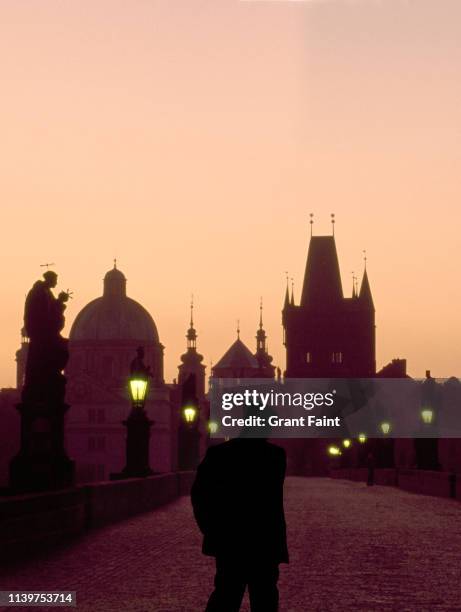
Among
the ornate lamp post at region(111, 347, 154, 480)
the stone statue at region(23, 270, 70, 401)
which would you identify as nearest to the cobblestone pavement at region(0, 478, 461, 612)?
the stone statue at region(23, 270, 70, 401)

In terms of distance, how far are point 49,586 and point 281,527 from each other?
5296 mm

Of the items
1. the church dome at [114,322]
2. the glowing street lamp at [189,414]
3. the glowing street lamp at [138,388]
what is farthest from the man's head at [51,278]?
the church dome at [114,322]

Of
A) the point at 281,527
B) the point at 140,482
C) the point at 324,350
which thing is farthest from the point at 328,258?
the point at 281,527

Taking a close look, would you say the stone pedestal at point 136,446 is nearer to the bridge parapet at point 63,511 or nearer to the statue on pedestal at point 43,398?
the bridge parapet at point 63,511

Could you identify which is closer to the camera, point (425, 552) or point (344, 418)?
point (425, 552)

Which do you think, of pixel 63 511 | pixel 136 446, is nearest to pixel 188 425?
pixel 136 446

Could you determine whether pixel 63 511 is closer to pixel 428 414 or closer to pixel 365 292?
pixel 428 414

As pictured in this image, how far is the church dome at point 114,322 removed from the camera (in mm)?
172375

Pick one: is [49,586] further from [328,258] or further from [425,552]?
[328,258]

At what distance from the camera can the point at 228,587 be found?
8.09 m

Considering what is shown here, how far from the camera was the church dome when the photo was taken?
172375 millimetres

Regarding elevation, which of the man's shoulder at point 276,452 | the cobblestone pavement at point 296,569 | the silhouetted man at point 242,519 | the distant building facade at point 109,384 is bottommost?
the cobblestone pavement at point 296,569

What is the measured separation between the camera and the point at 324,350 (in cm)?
15862

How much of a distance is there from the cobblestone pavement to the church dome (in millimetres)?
147645
